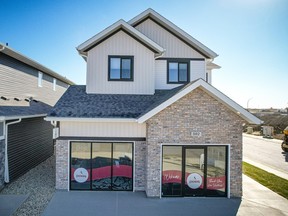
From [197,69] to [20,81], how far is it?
11.5 m

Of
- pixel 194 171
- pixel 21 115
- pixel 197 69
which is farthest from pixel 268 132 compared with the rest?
pixel 21 115

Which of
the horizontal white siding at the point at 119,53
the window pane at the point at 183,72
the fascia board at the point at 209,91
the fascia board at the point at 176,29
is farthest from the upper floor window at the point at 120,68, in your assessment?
the fascia board at the point at 209,91

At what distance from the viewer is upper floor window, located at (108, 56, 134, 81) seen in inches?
524

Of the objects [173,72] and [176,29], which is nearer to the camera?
[176,29]

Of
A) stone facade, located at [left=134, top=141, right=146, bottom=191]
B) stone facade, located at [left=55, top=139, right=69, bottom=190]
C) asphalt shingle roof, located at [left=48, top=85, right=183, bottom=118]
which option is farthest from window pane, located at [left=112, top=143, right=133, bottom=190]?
stone facade, located at [left=55, top=139, right=69, bottom=190]

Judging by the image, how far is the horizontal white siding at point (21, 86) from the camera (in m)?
13.1

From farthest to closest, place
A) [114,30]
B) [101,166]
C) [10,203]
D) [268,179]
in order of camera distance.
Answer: [268,179]
[114,30]
[101,166]
[10,203]

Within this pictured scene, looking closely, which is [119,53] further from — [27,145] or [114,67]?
[27,145]

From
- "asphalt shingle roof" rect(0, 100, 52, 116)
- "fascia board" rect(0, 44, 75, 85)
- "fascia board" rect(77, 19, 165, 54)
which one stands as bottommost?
"asphalt shingle roof" rect(0, 100, 52, 116)

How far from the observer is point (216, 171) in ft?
36.3

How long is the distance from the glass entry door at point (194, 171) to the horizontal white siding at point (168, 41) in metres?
6.52

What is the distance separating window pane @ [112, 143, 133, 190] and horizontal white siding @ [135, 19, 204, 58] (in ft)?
21.4

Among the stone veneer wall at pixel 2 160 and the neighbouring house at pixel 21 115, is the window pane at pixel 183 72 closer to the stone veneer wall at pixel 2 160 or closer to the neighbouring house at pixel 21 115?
the neighbouring house at pixel 21 115

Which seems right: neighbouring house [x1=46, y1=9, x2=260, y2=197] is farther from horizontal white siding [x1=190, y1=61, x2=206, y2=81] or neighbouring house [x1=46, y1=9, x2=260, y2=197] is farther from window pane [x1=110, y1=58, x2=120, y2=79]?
horizontal white siding [x1=190, y1=61, x2=206, y2=81]
